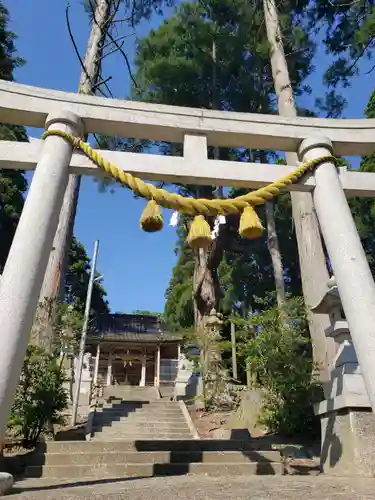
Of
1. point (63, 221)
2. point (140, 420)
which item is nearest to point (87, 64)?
point (63, 221)

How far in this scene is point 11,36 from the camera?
1493 cm

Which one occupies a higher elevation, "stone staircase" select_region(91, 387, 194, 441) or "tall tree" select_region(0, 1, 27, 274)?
"tall tree" select_region(0, 1, 27, 274)

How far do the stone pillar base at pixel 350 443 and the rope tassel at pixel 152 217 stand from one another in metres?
2.48

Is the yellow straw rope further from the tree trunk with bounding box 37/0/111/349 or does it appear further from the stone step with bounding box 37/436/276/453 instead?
the tree trunk with bounding box 37/0/111/349

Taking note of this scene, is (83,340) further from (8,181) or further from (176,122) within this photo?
(8,181)

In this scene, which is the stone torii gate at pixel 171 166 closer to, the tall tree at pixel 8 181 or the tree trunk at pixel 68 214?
the tree trunk at pixel 68 214

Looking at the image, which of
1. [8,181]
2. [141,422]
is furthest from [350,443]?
[8,181]

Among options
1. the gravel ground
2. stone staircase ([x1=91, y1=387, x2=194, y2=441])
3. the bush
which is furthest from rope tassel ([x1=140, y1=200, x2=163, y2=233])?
stone staircase ([x1=91, y1=387, x2=194, y2=441])

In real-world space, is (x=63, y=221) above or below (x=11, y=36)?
below

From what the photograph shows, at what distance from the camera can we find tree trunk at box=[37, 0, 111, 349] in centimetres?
665

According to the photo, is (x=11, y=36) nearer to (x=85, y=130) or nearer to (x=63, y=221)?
(x=63, y=221)

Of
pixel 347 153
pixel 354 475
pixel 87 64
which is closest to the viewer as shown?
pixel 354 475

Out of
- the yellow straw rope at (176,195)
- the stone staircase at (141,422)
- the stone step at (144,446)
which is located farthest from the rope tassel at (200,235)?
the stone staircase at (141,422)

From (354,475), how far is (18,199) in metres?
15.2
